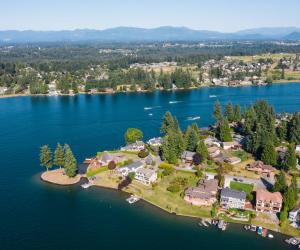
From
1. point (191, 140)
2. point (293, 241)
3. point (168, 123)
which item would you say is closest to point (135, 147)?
point (191, 140)

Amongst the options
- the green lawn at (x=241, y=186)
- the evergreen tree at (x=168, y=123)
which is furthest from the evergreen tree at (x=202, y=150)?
the evergreen tree at (x=168, y=123)

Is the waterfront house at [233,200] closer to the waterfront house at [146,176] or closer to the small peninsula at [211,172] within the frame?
the small peninsula at [211,172]

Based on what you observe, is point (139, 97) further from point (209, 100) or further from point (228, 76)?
point (228, 76)

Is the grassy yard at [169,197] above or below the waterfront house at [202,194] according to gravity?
below

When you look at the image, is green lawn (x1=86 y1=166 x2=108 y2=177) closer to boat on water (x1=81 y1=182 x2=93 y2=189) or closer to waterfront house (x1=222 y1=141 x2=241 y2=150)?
boat on water (x1=81 y1=182 x2=93 y2=189)

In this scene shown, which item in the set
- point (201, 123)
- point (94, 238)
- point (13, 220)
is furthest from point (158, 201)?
point (201, 123)

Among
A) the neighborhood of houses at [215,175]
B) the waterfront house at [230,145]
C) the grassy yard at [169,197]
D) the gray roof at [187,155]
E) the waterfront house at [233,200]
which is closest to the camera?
the neighborhood of houses at [215,175]
